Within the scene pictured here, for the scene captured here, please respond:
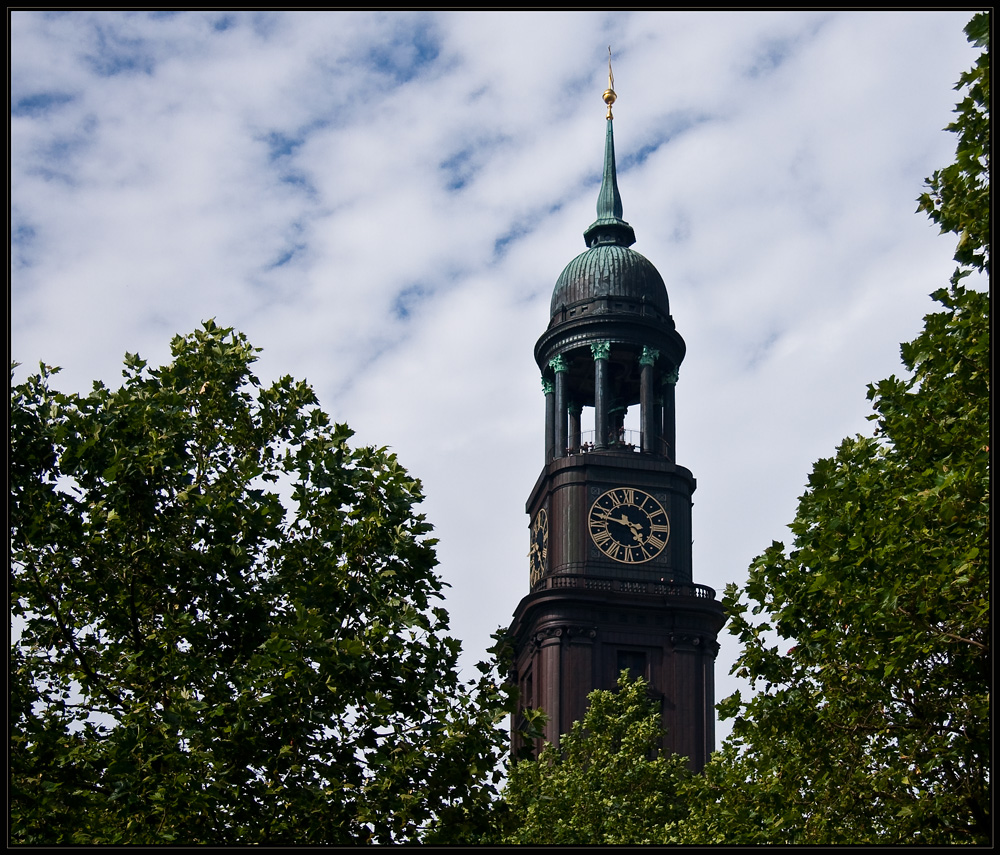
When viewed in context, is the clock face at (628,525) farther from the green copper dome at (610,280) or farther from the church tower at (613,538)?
the green copper dome at (610,280)

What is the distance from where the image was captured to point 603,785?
185ft

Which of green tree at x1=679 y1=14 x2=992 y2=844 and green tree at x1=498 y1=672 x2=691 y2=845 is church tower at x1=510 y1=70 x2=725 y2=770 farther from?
green tree at x1=679 y1=14 x2=992 y2=844

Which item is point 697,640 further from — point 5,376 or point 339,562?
point 5,376

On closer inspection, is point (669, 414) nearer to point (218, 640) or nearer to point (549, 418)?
point (549, 418)

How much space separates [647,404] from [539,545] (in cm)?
862

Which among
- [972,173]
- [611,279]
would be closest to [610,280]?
[611,279]

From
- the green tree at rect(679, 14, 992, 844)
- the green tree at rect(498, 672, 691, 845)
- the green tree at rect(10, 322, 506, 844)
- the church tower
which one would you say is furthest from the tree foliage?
the church tower

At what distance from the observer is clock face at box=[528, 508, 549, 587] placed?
249 feet

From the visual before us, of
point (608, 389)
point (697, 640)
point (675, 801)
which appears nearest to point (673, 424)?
point (608, 389)

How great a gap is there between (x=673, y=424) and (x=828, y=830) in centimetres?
5355

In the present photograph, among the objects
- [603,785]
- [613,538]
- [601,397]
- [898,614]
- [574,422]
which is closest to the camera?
[898,614]

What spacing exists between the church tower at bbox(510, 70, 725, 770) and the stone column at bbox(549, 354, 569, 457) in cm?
8

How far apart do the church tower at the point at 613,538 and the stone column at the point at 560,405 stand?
0.27 ft

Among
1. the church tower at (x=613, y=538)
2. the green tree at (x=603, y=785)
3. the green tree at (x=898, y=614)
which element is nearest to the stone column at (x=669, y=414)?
the church tower at (x=613, y=538)
